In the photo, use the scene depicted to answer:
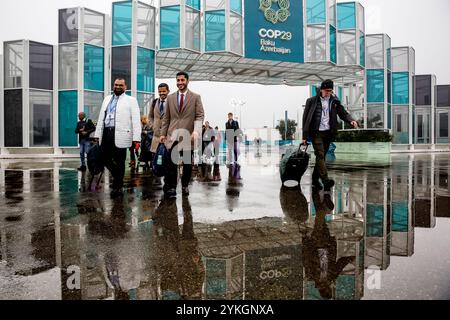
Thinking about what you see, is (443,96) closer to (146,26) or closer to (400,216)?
(146,26)

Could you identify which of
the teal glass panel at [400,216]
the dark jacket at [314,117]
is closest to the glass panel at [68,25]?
the dark jacket at [314,117]

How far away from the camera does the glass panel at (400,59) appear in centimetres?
2811

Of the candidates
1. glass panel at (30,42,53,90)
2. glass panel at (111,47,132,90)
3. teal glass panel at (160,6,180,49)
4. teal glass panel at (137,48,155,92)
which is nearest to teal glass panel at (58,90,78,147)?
glass panel at (30,42,53,90)

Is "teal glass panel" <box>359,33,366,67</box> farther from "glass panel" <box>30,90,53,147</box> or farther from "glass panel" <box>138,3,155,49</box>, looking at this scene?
"glass panel" <box>30,90,53,147</box>

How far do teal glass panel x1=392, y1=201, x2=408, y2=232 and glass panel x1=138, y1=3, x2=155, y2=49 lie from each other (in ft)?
59.9

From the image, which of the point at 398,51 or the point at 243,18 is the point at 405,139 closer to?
the point at 398,51

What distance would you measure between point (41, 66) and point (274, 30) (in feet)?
47.3

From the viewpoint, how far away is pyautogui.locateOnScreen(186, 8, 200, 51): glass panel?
65.5ft

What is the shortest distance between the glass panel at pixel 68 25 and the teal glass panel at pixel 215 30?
24.3 feet

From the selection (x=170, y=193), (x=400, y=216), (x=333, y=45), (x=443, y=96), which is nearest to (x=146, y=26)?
(x=333, y=45)

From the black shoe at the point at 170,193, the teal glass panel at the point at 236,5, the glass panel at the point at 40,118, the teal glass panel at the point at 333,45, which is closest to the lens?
the black shoe at the point at 170,193

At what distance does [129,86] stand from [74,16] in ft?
15.6

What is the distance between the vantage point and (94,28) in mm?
19375

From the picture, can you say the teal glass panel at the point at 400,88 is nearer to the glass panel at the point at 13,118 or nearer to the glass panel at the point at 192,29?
the glass panel at the point at 192,29
